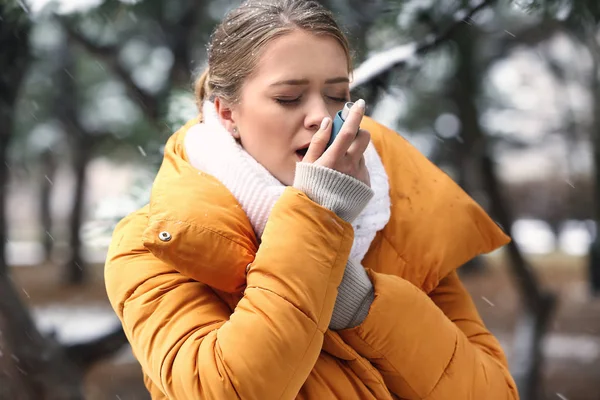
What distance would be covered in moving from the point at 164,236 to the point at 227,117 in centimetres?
41

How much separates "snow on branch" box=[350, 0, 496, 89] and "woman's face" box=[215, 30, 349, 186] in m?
0.86

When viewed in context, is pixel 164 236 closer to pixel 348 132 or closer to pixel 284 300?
pixel 284 300

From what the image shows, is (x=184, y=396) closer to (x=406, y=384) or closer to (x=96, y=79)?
(x=406, y=384)

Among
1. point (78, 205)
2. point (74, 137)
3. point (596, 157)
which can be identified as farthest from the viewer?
point (74, 137)

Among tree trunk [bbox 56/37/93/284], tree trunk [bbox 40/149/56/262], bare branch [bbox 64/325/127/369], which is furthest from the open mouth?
tree trunk [bbox 40/149/56/262]

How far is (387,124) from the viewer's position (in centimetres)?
289

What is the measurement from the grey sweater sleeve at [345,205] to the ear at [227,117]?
0.31 metres

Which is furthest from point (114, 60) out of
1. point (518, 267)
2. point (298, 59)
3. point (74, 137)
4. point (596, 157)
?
point (74, 137)

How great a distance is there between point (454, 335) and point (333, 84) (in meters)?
0.60

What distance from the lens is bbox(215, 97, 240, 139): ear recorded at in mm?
1717

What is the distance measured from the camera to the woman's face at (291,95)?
1579mm

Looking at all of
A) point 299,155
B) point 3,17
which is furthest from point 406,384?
point 3,17

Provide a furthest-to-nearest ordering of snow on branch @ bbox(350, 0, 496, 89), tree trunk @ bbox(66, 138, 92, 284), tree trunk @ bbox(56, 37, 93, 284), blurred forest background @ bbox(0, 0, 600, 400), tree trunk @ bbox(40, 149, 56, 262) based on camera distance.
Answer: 1. tree trunk @ bbox(40, 149, 56, 262)
2. tree trunk @ bbox(66, 138, 92, 284)
3. tree trunk @ bbox(56, 37, 93, 284)
4. blurred forest background @ bbox(0, 0, 600, 400)
5. snow on branch @ bbox(350, 0, 496, 89)

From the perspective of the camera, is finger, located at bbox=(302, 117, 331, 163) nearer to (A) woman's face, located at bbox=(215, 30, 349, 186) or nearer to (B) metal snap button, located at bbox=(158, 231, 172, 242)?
(A) woman's face, located at bbox=(215, 30, 349, 186)
